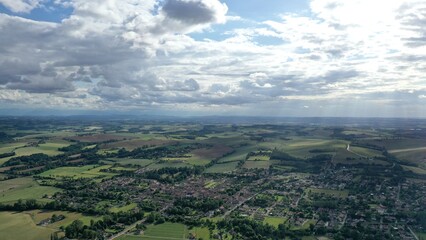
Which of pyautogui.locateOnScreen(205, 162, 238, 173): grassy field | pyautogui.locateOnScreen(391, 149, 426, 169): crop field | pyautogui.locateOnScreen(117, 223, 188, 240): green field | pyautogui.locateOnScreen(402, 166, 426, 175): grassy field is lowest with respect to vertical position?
pyautogui.locateOnScreen(117, 223, 188, 240): green field

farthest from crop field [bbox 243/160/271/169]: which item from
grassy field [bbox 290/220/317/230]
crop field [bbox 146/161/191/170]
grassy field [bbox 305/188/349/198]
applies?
grassy field [bbox 290/220/317/230]

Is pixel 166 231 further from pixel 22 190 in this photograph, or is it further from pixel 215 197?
pixel 22 190

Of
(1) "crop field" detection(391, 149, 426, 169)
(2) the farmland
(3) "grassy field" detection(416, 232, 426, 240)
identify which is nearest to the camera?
(3) "grassy field" detection(416, 232, 426, 240)

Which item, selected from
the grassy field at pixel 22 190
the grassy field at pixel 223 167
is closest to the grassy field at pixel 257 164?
the grassy field at pixel 223 167

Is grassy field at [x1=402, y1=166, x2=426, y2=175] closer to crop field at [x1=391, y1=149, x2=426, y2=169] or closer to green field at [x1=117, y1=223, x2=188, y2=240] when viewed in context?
crop field at [x1=391, y1=149, x2=426, y2=169]

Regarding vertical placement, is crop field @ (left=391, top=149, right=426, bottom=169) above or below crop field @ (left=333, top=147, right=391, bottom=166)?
above

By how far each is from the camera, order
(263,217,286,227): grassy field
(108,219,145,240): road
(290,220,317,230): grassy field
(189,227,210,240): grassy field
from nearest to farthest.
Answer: (189,227,210,240): grassy field, (108,219,145,240): road, (290,220,317,230): grassy field, (263,217,286,227): grassy field

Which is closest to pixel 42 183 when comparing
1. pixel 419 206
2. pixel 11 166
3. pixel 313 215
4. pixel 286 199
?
pixel 11 166
